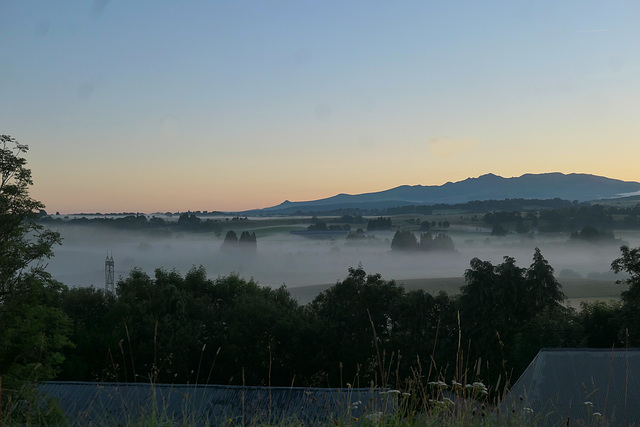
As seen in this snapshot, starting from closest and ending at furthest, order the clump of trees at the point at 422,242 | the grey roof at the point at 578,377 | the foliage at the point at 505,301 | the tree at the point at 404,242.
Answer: the grey roof at the point at 578,377 < the foliage at the point at 505,301 < the clump of trees at the point at 422,242 < the tree at the point at 404,242

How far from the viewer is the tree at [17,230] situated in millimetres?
21484

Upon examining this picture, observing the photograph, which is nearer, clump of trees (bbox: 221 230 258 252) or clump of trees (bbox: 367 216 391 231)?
clump of trees (bbox: 221 230 258 252)

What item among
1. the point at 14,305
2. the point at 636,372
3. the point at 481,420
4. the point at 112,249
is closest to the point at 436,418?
the point at 481,420

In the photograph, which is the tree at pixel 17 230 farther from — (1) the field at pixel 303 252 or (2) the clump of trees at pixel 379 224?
(2) the clump of trees at pixel 379 224

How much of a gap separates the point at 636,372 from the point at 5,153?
80.1 feet

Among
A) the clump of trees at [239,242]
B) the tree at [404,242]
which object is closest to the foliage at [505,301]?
the tree at [404,242]

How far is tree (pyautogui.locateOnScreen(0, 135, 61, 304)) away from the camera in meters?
21.5

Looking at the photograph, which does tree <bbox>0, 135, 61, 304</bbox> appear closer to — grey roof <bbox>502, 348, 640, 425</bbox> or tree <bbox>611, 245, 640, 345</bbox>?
grey roof <bbox>502, 348, 640, 425</bbox>

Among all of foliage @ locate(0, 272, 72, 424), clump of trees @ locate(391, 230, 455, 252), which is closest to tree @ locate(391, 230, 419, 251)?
clump of trees @ locate(391, 230, 455, 252)

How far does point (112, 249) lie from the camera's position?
17050 centimetres

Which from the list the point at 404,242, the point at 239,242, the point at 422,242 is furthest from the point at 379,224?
the point at 239,242

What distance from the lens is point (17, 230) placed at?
72.3ft

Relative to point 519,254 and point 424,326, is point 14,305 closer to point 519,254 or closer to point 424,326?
point 424,326

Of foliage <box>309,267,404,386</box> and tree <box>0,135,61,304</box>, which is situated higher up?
tree <box>0,135,61,304</box>
